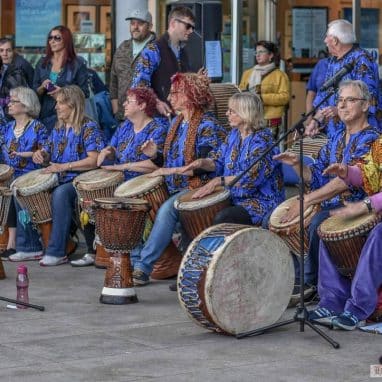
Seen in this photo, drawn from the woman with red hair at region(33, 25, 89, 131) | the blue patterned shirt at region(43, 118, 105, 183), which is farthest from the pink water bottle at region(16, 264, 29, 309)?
the woman with red hair at region(33, 25, 89, 131)

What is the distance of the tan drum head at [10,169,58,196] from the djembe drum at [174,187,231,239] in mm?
1626

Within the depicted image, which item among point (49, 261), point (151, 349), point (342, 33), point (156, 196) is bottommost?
point (151, 349)

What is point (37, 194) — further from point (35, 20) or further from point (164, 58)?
point (35, 20)

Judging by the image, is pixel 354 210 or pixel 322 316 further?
pixel 322 316

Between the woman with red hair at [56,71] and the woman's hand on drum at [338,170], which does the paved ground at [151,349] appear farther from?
the woman with red hair at [56,71]

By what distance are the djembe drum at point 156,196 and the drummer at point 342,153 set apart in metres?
1.38

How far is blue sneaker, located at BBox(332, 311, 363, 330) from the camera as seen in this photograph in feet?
25.1

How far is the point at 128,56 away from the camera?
11.7 meters

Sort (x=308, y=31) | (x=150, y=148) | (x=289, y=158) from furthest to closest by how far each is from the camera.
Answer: (x=308, y=31) < (x=150, y=148) < (x=289, y=158)

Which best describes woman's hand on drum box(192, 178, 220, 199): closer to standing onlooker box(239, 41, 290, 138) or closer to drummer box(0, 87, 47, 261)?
drummer box(0, 87, 47, 261)

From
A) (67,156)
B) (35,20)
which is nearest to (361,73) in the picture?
(67,156)

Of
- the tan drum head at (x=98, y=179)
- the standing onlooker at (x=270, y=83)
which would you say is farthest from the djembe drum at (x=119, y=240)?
the standing onlooker at (x=270, y=83)

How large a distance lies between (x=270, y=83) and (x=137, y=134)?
3.54m

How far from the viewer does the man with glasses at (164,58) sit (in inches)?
409
